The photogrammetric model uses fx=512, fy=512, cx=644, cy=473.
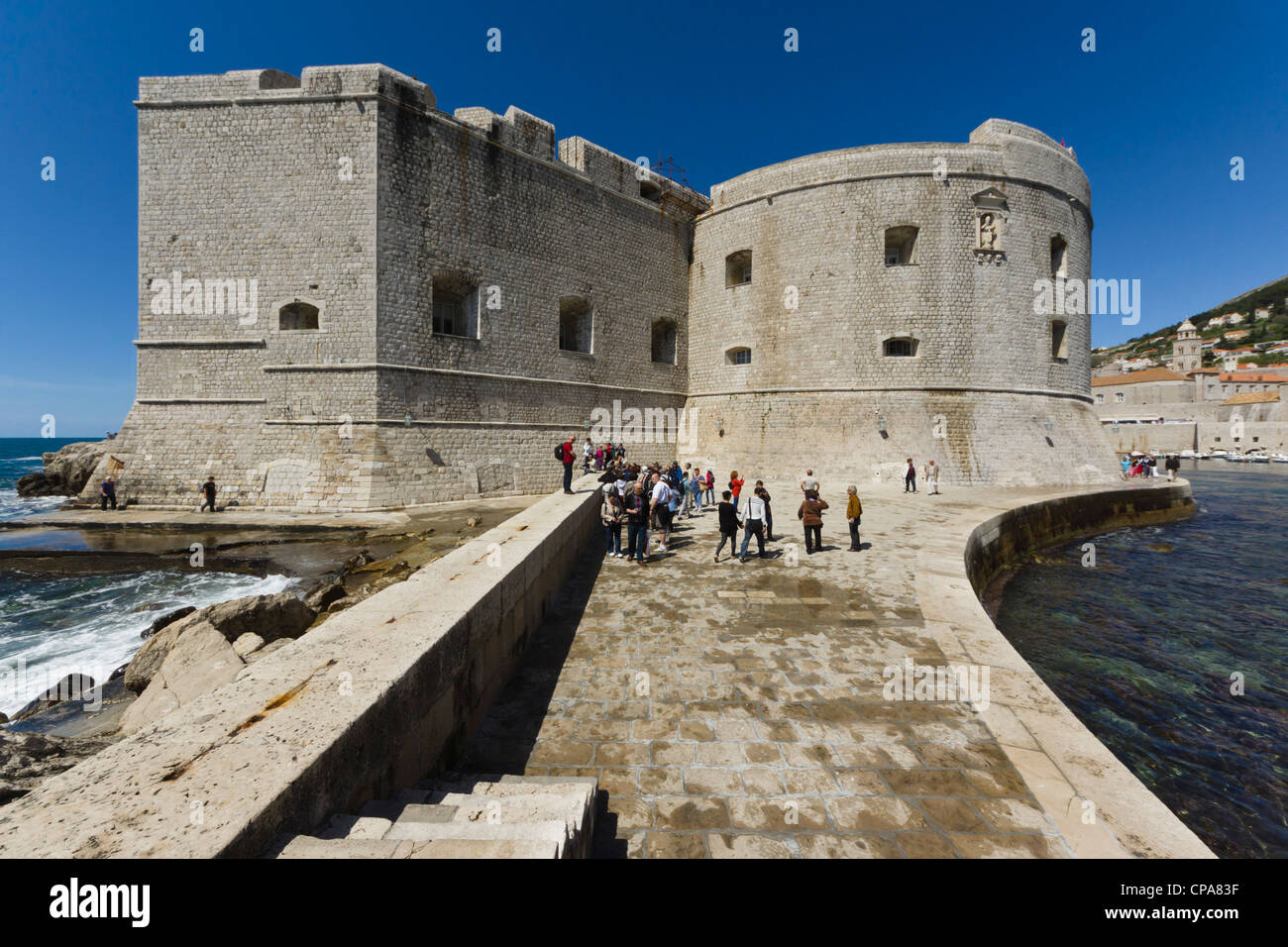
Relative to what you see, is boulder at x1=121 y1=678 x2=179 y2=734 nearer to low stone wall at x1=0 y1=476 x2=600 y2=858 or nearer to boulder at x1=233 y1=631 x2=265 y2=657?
boulder at x1=233 y1=631 x2=265 y2=657

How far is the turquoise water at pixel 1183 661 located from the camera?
423cm

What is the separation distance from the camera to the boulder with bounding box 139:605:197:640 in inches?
267

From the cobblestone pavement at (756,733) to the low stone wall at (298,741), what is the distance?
644 mm

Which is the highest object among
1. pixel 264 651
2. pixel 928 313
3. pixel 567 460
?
pixel 928 313

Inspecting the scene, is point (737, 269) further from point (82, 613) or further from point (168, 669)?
point (82, 613)

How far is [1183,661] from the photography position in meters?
6.59

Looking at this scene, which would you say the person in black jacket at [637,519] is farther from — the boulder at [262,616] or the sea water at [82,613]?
the sea water at [82,613]

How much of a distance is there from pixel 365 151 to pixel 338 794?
16.0 m

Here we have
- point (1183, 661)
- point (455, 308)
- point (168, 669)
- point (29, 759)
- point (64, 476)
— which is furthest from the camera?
point (64, 476)

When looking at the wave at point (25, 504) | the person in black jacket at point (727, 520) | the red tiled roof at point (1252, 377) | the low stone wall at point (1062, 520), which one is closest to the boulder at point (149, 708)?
the person in black jacket at point (727, 520)

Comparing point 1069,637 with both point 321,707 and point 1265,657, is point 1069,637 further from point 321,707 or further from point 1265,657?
point 321,707

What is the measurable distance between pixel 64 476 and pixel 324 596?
21.2 meters

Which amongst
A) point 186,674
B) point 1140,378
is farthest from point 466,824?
point 1140,378
